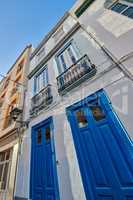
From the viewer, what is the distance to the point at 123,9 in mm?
5055

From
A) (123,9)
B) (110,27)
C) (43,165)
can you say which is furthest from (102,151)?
(123,9)

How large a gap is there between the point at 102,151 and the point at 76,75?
2749mm

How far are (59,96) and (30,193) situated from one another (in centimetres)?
344

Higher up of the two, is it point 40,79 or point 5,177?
point 40,79

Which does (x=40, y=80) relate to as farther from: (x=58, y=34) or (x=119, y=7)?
(x=119, y=7)

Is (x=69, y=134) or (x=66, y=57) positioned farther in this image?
(x=66, y=57)

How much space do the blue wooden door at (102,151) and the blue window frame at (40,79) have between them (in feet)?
11.2

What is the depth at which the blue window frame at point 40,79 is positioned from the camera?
705 cm

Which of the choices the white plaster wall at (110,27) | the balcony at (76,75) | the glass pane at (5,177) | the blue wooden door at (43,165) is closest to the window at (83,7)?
the white plaster wall at (110,27)

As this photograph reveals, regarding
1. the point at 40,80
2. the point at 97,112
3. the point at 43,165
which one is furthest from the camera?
the point at 40,80

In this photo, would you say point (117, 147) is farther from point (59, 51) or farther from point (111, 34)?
point (59, 51)

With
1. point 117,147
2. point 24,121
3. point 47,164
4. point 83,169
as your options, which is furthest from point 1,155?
point 117,147

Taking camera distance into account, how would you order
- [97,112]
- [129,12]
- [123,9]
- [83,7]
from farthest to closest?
1. [83,7]
2. [123,9]
3. [129,12]
4. [97,112]

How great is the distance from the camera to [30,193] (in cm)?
→ 461
